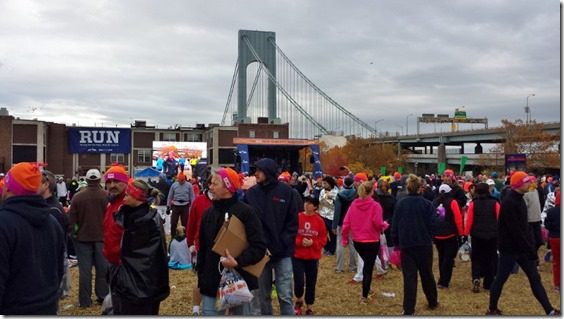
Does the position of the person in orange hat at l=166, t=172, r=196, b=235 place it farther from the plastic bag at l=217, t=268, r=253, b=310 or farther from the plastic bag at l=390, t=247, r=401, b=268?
the plastic bag at l=217, t=268, r=253, b=310

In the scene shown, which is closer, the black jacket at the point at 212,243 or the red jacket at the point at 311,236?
the black jacket at the point at 212,243

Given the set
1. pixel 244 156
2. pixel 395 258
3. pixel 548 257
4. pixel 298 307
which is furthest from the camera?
pixel 244 156

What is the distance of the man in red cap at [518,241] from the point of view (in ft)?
18.3

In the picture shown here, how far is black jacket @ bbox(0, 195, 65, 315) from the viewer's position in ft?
9.06

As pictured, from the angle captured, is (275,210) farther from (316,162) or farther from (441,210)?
(316,162)

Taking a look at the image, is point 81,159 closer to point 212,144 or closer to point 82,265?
point 212,144

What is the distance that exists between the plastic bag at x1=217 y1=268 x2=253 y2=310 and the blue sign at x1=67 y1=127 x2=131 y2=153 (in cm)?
1066

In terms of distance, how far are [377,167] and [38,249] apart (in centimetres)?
5829

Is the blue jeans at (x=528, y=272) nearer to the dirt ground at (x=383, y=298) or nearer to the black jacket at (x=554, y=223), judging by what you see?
the dirt ground at (x=383, y=298)

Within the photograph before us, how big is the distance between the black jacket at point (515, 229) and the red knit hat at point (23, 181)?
4.73 meters

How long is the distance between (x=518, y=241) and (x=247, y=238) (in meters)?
3.39

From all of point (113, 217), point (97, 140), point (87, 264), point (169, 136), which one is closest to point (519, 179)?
point (113, 217)

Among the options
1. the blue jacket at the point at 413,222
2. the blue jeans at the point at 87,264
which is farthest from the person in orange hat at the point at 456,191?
the blue jeans at the point at 87,264

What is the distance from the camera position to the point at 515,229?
558cm
